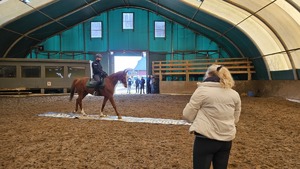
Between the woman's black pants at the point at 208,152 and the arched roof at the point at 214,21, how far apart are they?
9.16m

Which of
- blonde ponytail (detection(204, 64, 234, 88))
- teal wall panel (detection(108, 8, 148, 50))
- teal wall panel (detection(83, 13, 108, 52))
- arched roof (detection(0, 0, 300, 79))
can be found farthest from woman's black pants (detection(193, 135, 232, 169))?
teal wall panel (detection(83, 13, 108, 52))

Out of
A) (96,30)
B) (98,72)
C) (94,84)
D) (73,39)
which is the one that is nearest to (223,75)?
(98,72)

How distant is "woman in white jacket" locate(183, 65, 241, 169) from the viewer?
2180mm

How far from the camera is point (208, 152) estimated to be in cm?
219

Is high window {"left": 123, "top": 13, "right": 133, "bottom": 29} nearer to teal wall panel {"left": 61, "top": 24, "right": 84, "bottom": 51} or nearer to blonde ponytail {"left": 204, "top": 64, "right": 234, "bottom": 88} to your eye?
teal wall panel {"left": 61, "top": 24, "right": 84, "bottom": 51}

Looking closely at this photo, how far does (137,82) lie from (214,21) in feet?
28.8

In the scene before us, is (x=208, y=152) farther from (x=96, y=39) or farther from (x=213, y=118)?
(x=96, y=39)

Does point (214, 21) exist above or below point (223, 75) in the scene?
above

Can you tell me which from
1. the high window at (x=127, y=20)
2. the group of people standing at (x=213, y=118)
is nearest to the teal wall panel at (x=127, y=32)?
the high window at (x=127, y=20)

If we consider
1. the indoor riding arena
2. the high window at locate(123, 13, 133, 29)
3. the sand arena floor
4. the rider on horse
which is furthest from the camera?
the high window at locate(123, 13, 133, 29)

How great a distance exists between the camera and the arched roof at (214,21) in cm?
1130

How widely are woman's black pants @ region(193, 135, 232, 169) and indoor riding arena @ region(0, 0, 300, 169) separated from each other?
552 mm

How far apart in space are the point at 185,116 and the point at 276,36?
1194 cm

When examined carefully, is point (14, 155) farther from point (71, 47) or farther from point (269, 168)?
point (71, 47)
